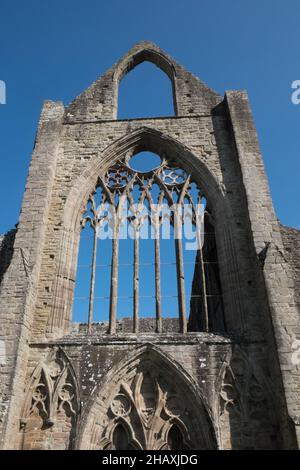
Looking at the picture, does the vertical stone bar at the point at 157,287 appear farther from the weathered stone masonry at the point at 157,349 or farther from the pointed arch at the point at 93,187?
the pointed arch at the point at 93,187

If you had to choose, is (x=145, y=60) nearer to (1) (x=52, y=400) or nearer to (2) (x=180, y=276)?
(2) (x=180, y=276)

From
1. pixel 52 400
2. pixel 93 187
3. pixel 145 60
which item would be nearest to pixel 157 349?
pixel 52 400

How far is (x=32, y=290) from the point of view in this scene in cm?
685

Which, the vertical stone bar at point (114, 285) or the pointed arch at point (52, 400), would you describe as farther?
the vertical stone bar at point (114, 285)

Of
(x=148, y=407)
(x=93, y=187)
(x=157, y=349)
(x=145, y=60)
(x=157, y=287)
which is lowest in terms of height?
(x=148, y=407)

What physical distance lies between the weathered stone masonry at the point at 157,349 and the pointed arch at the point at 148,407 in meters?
0.02

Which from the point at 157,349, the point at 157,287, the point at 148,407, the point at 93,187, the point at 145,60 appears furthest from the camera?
the point at 145,60

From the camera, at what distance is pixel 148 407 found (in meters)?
6.21

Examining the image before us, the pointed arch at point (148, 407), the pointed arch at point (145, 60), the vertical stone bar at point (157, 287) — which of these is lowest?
the pointed arch at point (148, 407)

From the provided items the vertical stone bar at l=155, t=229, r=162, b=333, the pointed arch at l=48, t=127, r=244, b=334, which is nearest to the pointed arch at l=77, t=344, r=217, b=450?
the vertical stone bar at l=155, t=229, r=162, b=333

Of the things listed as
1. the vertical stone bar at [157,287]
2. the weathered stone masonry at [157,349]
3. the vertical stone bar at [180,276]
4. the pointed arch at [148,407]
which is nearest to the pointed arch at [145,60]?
the weathered stone masonry at [157,349]

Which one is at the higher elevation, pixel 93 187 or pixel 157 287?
pixel 93 187

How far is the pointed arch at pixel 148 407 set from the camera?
5840 mm

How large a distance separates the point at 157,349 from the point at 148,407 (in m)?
0.92
